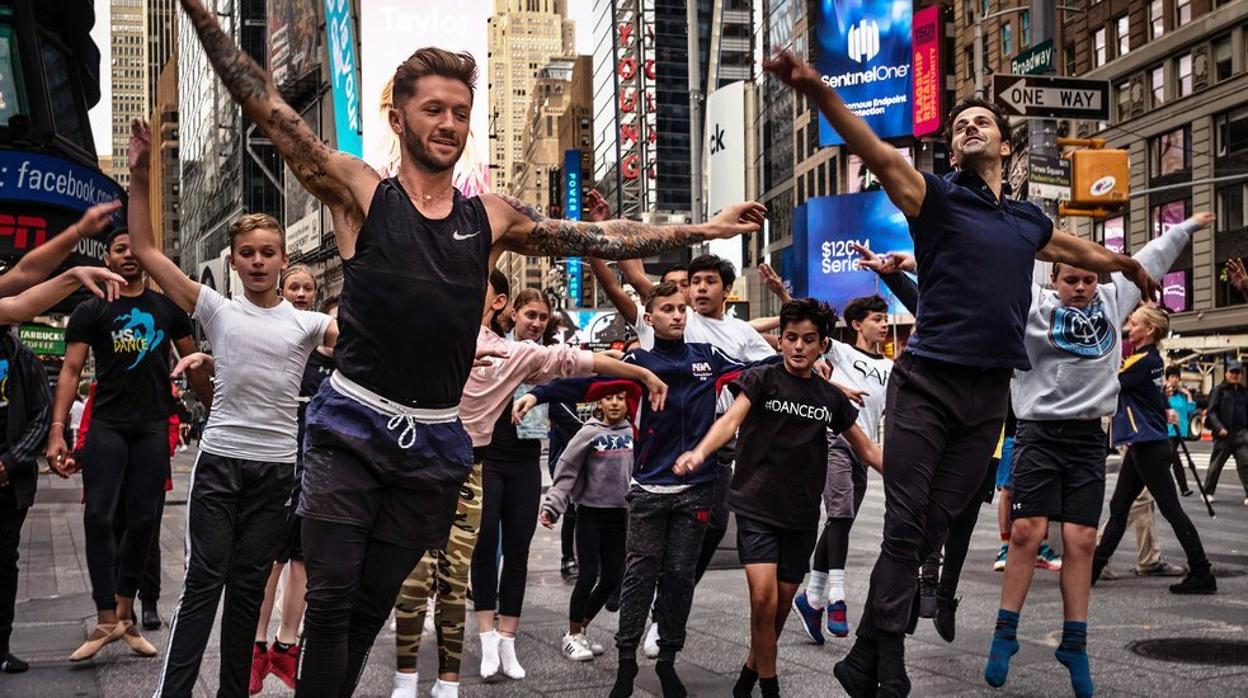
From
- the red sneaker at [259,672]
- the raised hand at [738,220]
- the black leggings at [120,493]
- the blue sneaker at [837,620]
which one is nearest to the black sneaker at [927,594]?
the blue sneaker at [837,620]

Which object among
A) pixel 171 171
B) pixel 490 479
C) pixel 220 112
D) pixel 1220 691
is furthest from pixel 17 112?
pixel 171 171

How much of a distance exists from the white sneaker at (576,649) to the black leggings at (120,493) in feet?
7.73

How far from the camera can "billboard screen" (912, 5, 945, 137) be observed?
2320 inches

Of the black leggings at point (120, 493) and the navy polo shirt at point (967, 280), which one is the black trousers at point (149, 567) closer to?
the black leggings at point (120, 493)

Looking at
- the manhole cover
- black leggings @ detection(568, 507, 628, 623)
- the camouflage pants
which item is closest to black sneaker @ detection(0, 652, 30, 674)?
the camouflage pants

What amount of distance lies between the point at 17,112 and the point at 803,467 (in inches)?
620

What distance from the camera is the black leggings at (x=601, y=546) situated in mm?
7257

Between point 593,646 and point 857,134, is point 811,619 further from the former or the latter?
point 857,134

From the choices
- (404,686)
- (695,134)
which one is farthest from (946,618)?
(695,134)

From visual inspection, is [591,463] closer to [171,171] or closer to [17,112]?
[17,112]

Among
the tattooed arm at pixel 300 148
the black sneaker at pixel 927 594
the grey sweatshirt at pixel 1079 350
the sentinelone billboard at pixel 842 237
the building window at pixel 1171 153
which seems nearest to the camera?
the tattooed arm at pixel 300 148

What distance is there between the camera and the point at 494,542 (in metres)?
6.74

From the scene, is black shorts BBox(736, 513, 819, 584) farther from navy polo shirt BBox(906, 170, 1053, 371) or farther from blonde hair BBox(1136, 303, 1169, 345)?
blonde hair BBox(1136, 303, 1169, 345)

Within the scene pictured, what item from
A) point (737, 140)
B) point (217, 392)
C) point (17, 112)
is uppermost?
point (737, 140)
